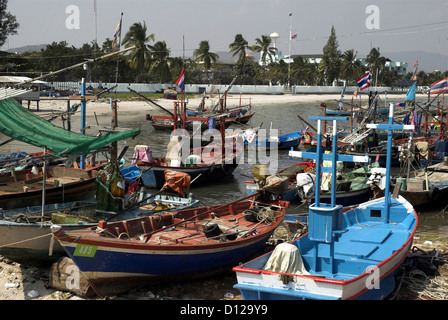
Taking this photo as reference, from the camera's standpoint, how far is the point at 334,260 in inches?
400

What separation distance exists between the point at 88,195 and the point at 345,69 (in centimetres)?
9606

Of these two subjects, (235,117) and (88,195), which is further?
(235,117)

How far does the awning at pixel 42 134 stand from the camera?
504 inches

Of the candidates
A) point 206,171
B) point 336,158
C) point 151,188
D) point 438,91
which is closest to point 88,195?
point 151,188

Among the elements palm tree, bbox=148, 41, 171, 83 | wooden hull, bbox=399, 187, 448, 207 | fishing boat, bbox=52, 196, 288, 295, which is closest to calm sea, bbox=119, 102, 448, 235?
wooden hull, bbox=399, 187, 448, 207

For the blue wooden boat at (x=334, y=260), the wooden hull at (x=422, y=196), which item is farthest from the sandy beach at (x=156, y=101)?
the blue wooden boat at (x=334, y=260)

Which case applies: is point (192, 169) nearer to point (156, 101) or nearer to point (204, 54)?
point (156, 101)

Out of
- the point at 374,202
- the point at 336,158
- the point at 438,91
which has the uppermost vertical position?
the point at 438,91

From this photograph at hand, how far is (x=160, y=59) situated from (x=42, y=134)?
62.7 meters

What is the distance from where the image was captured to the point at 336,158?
9.71 meters

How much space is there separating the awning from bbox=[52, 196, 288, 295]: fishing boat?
2594mm

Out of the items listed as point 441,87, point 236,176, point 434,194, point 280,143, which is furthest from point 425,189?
point 280,143

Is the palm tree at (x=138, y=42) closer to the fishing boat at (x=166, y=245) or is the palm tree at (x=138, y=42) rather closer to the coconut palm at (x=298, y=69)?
the coconut palm at (x=298, y=69)
